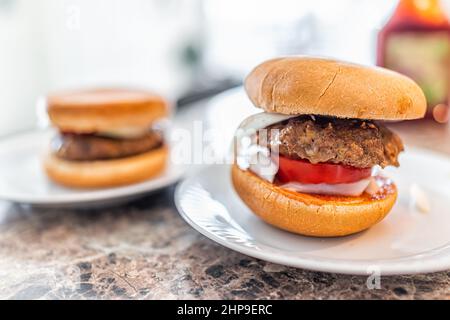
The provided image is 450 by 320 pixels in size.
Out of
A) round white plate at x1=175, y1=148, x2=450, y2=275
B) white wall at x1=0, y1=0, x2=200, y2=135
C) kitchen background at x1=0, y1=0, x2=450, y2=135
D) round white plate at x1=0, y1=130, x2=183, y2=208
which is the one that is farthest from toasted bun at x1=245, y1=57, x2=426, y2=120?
white wall at x1=0, y1=0, x2=200, y2=135

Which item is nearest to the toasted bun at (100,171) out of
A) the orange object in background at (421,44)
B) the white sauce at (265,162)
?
the white sauce at (265,162)

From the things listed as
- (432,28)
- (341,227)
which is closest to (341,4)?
(432,28)

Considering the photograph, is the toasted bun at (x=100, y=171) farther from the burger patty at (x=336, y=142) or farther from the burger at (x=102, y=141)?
the burger patty at (x=336, y=142)

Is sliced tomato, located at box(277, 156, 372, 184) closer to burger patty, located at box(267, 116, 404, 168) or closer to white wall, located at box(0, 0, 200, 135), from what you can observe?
burger patty, located at box(267, 116, 404, 168)

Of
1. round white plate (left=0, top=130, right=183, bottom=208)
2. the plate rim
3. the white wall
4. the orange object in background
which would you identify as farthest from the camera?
the white wall

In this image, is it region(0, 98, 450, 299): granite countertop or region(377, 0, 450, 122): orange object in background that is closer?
region(0, 98, 450, 299): granite countertop

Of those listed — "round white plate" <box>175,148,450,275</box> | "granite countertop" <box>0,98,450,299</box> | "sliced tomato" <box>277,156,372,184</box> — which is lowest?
"granite countertop" <box>0,98,450,299</box>

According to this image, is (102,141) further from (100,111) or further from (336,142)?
Result: (336,142)

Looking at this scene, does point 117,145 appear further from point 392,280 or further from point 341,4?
point 341,4
